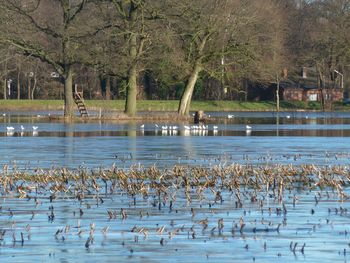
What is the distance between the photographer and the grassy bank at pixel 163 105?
98188mm

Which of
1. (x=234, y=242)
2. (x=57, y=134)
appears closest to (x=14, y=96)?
(x=57, y=134)

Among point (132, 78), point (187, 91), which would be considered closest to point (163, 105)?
point (187, 91)

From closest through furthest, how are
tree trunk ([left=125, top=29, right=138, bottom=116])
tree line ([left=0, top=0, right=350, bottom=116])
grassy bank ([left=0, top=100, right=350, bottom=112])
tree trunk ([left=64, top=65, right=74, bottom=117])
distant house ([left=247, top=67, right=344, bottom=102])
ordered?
tree line ([left=0, top=0, right=350, bottom=116])
tree trunk ([left=125, top=29, right=138, bottom=116])
tree trunk ([left=64, top=65, right=74, bottom=117])
grassy bank ([left=0, top=100, right=350, bottom=112])
distant house ([left=247, top=67, right=344, bottom=102])

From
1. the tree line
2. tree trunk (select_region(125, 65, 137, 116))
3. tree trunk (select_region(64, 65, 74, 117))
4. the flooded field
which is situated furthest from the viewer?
tree trunk (select_region(125, 65, 137, 116))

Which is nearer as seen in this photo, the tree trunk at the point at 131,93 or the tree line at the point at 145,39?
the tree line at the point at 145,39

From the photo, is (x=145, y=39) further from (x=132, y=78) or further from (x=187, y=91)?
(x=187, y=91)

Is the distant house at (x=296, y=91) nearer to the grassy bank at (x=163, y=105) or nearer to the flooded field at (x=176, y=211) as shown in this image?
the grassy bank at (x=163, y=105)

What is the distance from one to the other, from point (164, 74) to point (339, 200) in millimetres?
48650

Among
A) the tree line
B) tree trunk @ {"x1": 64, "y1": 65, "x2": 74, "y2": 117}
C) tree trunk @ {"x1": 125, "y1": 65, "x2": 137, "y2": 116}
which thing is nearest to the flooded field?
Answer: the tree line

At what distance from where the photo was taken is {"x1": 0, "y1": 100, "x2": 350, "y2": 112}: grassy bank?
322ft

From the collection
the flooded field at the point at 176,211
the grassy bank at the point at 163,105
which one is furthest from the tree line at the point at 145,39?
the flooded field at the point at 176,211

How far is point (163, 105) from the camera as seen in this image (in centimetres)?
9981

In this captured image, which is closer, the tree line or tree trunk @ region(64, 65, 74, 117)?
the tree line

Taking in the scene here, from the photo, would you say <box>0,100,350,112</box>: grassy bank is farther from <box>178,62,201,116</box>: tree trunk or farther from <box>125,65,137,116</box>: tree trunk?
<box>125,65,137,116</box>: tree trunk
